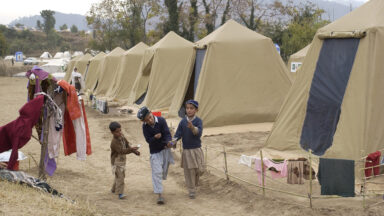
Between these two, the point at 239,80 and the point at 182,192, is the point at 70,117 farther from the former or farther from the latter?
the point at 239,80

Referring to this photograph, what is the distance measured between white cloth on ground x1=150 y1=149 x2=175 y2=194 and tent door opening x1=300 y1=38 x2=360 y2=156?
2.67 metres

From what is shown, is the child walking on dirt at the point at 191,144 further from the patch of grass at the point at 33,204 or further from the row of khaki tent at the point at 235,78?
the row of khaki tent at the point at 235,78

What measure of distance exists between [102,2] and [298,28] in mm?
17870

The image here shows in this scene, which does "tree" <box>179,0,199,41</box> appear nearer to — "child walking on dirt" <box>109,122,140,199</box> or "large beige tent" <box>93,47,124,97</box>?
"large beige tent" <box>93,47,124,97</box>

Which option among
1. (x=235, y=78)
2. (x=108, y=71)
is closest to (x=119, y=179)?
(x=235, y=78)

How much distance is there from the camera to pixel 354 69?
21.3 ft

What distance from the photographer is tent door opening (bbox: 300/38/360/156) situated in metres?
6.72

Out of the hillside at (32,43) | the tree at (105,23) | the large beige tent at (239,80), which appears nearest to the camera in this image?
the large beige tent at (239,80)

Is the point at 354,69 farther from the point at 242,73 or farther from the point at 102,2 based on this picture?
the point at 102,2

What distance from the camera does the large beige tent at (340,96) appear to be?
20.3 ft

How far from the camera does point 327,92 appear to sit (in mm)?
6969

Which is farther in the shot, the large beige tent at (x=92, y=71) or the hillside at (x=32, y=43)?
the hillside at (x=32, y=43)

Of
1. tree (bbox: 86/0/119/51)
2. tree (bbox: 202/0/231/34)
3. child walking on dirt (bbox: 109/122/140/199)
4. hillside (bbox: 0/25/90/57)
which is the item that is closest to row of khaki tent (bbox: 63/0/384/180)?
child walking on dirt (bbox: 109/122/140/199)

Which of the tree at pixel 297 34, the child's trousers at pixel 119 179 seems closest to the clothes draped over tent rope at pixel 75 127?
the child's trousers at pixel 119 179
